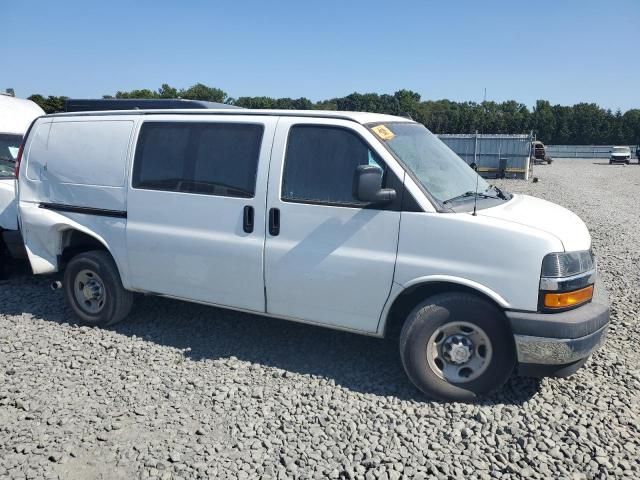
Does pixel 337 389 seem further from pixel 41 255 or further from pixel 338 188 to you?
pixel 41 255

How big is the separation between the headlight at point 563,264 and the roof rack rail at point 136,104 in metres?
3.76

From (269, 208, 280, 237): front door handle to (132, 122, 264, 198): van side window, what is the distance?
0.84ft

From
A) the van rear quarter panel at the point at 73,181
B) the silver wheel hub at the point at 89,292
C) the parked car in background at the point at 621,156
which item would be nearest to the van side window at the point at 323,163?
the van rear quarter panel at the point at 73,181

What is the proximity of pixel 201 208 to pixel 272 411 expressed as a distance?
1846 mm

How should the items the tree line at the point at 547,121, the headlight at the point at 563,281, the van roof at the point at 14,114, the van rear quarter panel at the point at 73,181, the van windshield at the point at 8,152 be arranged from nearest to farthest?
the headlight at the point at 563,281
the van rear quarter panel at the point at 73,181
the van windshield at the point at 8,152
the van roof at the point at 14,114
the tree line at the point at 547,121

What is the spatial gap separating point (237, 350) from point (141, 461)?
1.70 metres

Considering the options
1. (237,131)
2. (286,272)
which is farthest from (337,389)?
(237,131)

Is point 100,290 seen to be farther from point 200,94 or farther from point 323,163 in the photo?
point 200,94

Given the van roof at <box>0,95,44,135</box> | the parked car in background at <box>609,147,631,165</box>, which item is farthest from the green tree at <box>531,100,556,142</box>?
the van roof at <box>0,95,44,135</box>

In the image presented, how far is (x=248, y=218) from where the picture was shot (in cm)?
431

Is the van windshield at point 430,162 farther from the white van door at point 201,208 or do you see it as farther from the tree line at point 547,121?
the tree line at point 547,121

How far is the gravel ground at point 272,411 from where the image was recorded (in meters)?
3.17

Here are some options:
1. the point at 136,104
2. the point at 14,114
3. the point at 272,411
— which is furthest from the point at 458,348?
the point at 14,114

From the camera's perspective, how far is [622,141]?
3100 inches
